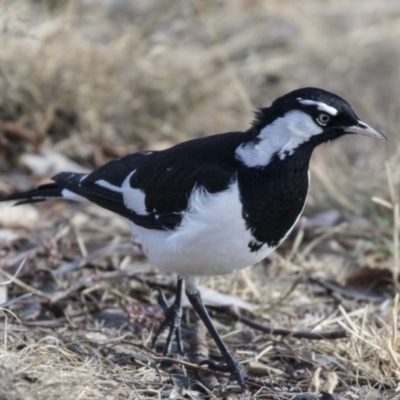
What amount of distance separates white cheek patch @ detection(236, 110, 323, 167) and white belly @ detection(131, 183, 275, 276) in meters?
0.14

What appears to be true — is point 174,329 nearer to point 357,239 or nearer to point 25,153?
point 357,239

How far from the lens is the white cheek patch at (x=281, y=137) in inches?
128

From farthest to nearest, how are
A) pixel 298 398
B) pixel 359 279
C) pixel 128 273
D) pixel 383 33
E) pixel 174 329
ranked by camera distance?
pixel 383 33 → pixel 359 279 → pixel 128 273 → pixel 174 329 → pixel 298 398


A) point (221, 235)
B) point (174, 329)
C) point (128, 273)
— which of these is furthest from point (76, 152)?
point (221, 235)

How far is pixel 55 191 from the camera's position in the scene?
404 cm

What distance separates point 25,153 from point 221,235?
2562 millimetres

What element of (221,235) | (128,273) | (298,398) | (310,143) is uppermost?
(310,143)

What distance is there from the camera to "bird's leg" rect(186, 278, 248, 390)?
10.9ft

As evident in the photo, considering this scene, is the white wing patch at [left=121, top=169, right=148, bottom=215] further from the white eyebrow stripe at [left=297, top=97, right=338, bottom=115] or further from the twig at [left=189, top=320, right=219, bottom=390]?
the white eyebrow stripe at [left=297, top=97, right=338, bottom=115]

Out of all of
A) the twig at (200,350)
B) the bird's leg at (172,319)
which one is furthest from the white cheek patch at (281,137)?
the twig at (200,350)

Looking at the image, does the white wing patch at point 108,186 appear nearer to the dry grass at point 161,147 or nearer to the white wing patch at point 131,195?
the white wing patch at point 131,195

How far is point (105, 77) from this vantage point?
6.00m

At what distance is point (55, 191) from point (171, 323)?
82cm

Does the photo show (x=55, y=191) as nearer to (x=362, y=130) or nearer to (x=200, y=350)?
(x=200, y=350)
